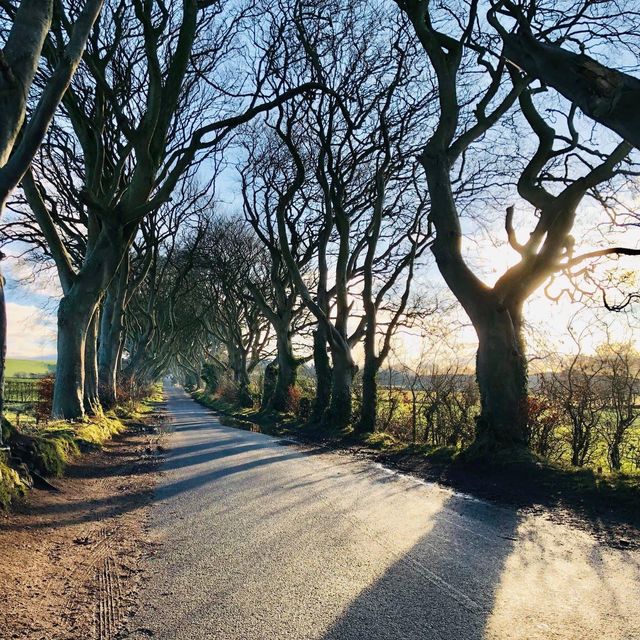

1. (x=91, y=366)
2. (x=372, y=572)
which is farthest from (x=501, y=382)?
(x=91, y=366)

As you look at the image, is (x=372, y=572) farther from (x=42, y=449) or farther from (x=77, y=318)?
(x=77, y=318)

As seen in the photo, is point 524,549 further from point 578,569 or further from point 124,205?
point 124,205

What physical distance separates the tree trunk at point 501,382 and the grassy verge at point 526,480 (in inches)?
16.8

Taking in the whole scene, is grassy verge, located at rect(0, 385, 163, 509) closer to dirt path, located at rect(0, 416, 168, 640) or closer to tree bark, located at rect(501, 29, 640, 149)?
dirt path, located at rect(0, 416, 168, 640)

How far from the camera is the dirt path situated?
3.19m

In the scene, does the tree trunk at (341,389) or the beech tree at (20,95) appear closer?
the beech tree at (20,95)

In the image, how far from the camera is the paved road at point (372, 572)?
3162mm

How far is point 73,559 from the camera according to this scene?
4324 mm

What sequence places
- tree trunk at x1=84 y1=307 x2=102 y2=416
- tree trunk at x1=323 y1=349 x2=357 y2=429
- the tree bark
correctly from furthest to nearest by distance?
tree trunk at x1=323 y1=349 x2=357 y2=429
tree trunk at x1=84 y1=307 x2=102 y2=416
the tree bark

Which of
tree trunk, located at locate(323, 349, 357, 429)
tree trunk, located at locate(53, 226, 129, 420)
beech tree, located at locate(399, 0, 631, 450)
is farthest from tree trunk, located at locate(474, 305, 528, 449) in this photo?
tree trunk, located at locate(53, 226, 129, 420)

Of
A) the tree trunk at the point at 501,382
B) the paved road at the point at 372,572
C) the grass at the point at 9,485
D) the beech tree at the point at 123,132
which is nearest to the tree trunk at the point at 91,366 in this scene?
the beech tree at the point at 123,132

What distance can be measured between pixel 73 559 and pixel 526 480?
605 centimetres

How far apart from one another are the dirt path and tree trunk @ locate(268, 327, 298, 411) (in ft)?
53.2

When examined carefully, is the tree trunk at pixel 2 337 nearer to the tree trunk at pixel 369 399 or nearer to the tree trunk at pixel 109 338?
the tree trunk at pixel 369 399
